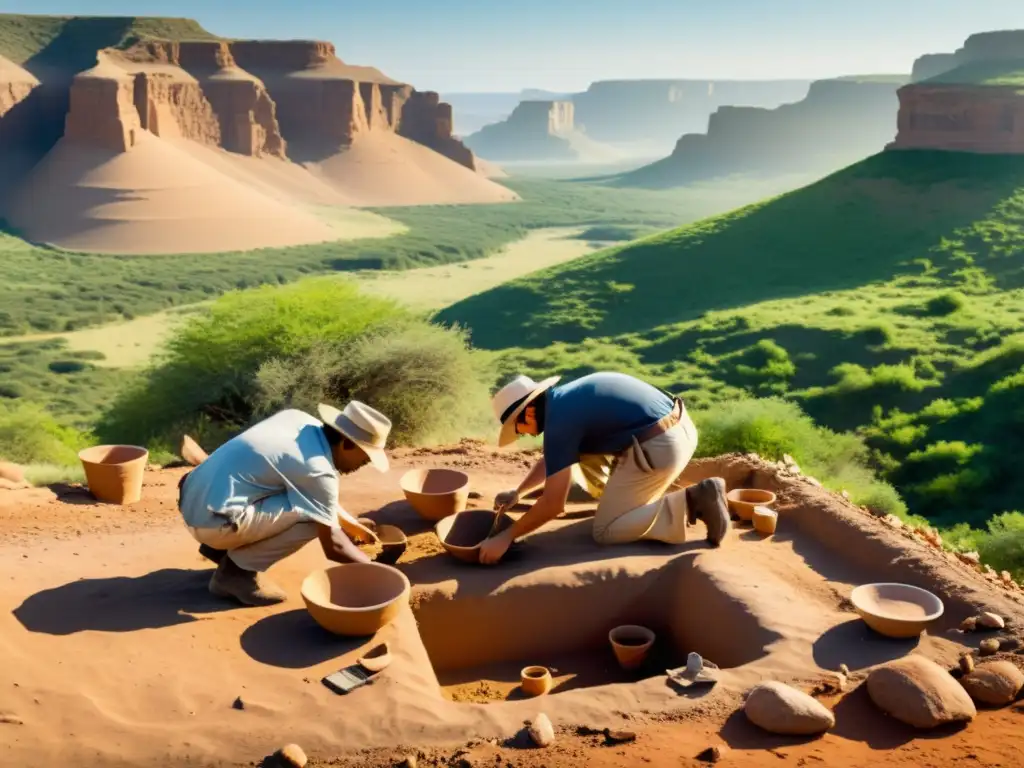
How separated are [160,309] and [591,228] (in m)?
49.4

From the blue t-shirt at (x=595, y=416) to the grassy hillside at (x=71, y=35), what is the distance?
77808mm

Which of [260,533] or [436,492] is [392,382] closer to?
[436,492]

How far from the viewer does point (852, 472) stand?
14.7 metres

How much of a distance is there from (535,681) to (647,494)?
67.9 inches

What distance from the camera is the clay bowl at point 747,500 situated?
786 cm

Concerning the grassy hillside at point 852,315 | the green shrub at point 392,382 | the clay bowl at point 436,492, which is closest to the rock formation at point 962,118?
the grassy hillside at point 852,315

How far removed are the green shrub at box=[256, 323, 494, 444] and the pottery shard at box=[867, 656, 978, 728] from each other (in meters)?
8.56

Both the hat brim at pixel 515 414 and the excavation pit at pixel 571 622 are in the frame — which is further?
the hat brim at pixel 515 414

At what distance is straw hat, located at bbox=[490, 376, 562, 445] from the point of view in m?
6.74

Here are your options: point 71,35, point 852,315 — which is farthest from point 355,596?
point 71,35

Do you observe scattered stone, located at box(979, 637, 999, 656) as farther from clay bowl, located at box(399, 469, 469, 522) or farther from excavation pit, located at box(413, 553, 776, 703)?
clay bowl, located at box(399, 469, 469, 522)

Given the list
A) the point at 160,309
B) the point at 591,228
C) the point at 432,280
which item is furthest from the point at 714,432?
the point at 591,228

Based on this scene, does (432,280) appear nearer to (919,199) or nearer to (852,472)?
(919,199)

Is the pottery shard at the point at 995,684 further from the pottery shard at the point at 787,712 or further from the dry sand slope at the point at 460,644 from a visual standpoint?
the pottery shard at the point at 787,712
